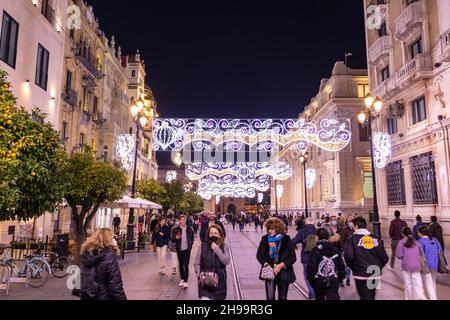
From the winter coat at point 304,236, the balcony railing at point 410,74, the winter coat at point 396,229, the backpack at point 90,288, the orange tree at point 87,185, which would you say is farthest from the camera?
the balcony railing at point 410,74

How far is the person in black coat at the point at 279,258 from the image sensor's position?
6.27 meters

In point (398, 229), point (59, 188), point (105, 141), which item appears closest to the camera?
point (59, 188)

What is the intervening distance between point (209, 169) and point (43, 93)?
24006mm

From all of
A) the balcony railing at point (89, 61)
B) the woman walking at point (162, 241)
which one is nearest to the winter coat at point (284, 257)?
the woman walking at point (162, 241)

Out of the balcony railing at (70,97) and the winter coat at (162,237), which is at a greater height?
Answer: the balcony railing at (70,97)

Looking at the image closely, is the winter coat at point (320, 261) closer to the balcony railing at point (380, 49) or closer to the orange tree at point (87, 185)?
the orange tree at point (87, 185)

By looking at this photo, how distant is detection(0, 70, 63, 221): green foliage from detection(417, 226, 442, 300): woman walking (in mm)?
8429

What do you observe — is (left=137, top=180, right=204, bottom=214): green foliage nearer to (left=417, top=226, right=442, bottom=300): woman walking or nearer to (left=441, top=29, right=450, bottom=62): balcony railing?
(left=441, top=29, right=450, bottom=62): balcony railing

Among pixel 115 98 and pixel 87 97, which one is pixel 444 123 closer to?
pixel 87 97

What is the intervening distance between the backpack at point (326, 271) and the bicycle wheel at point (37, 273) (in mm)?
7576

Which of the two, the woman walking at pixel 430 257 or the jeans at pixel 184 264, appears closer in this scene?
the woman walking at pixel 430 257
